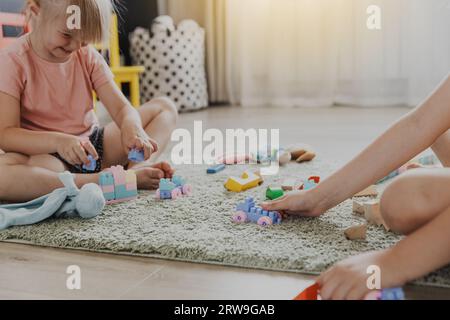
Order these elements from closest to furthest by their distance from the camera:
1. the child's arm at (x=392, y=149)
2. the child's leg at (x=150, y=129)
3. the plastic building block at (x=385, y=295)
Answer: the plastic building block at (x=385, y=295)
the child's arm at (x=392, y=149)
the child's leg at (x=150, y=129)

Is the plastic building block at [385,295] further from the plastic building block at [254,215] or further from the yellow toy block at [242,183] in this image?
the yellow toy block at [242,183]

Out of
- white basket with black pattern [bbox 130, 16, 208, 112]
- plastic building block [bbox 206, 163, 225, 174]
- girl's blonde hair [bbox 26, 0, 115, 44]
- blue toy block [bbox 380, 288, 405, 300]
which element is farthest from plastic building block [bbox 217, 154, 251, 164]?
white basket with black pattern [bbox 130, 16, 208, 112]

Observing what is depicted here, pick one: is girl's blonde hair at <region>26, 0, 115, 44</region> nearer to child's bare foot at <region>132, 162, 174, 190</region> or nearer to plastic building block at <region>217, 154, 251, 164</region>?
child's bare foot at <region>132, 162, 174, 190</region>

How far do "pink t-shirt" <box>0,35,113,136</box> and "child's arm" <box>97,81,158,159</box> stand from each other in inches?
1.0

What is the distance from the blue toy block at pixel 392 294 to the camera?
572 mm

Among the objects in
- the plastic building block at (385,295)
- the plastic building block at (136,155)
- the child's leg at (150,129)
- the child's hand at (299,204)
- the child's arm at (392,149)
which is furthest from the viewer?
the child's leg at (150,129)

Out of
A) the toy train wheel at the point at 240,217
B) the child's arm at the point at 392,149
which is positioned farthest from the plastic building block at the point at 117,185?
the child's arm at the point at 392,149

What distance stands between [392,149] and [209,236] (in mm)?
288

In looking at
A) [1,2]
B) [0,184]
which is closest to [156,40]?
[1,2]

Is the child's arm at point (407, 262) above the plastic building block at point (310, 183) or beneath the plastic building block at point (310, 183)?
above

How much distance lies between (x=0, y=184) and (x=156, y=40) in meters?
1.61

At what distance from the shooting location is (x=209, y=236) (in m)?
0.81

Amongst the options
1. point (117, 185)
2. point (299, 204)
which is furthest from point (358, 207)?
point (117, 185)
